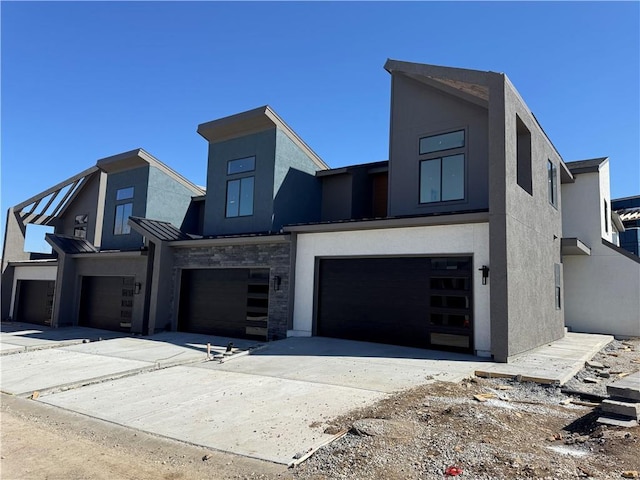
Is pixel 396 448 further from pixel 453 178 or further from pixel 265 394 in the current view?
pixel 453 178

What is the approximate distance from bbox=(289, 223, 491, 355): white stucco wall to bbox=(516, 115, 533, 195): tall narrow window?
9.92ft

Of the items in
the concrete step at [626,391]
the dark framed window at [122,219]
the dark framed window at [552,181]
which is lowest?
the concrete step at [626,391]

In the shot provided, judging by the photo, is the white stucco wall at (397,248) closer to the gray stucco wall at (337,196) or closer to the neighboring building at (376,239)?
the neighboring building at (376,239)

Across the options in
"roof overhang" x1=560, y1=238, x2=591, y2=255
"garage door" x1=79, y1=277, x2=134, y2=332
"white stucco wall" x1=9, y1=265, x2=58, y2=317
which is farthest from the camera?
"white stucco wall" x1=9, y1=265, x2=58, y2=317

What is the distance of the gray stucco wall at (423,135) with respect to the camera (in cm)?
1290

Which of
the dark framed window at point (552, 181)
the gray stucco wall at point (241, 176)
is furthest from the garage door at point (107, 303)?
the dark framed window at point (552, 181)

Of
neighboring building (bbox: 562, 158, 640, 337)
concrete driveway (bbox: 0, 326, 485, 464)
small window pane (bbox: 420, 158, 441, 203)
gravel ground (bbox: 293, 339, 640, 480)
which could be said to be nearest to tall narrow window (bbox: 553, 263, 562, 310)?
neighboring building (bbox: 562, 158, 640, 337)

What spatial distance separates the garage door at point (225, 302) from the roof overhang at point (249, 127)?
19.0ft

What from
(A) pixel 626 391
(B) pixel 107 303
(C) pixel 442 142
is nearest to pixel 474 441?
(A) pixel 626 391

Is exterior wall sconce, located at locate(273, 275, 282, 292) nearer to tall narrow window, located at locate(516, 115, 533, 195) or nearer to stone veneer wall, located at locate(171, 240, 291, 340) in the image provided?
stone veneer wall, located at locate(171, 240, 291, 340)

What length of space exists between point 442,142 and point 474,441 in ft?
35.3

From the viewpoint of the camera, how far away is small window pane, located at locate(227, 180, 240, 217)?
1747 cm

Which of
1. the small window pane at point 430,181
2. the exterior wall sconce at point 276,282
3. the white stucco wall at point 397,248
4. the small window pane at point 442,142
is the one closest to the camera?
the white stucco wall at point 397,248

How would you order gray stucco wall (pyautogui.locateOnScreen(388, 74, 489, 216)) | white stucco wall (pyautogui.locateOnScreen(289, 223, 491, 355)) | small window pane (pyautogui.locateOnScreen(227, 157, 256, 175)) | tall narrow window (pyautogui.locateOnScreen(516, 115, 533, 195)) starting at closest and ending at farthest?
white stucco wall (pyautogui.locateOnScreen(289, 223, 491, 355)), tall narrow window (pyautogui.locateOnScreen(516, 115, 533, 195)), gray stucco wall (pyautogui.locateOnScreen(388, 74, 489, 216)), small window pane (pyautogui.locateOnScreen(227, 157, 256, 175))
